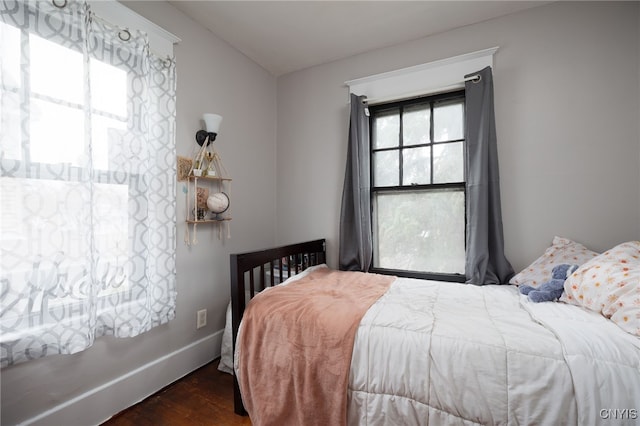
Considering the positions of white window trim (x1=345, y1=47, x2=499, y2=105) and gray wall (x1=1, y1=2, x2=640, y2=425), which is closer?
gray wall (x1=1, y1=2, x2=640, y2=425)

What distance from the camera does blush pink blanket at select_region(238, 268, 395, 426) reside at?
3.97 feet

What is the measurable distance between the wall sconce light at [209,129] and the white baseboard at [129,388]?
1458 millimetres

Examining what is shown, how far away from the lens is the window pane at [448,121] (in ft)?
6.94

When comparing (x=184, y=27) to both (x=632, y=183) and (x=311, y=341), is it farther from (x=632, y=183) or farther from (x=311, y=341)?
(x=632, y=183)

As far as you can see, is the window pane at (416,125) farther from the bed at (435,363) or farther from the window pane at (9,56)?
the window pane at (9,56)

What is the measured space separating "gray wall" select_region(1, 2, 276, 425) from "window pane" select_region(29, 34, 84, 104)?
1.88 ft

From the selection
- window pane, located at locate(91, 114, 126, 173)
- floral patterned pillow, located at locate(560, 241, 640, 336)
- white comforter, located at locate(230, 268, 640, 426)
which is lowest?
white comforter, located at locate(230, 268, 640, 426)

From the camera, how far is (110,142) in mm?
1444

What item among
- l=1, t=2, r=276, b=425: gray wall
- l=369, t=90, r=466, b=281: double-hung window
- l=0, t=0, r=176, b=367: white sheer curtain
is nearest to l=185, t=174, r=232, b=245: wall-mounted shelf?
l=1, t=2, r=276, b=425: gray wall

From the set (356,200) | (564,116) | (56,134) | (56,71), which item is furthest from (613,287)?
(56,71)

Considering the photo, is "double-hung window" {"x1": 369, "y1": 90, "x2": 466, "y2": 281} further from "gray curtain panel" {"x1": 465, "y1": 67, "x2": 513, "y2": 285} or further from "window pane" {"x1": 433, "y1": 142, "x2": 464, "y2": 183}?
"gray curtain panel" {"x1": 465, "y1": 67, "x2": 513, "y2": 285}

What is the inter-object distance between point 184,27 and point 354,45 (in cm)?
130

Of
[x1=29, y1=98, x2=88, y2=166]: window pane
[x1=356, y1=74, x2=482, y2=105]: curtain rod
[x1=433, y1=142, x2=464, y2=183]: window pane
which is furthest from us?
[x1=433, y1=142, x2=464, y2=183]: window pane

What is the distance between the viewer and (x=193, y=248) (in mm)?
1953
